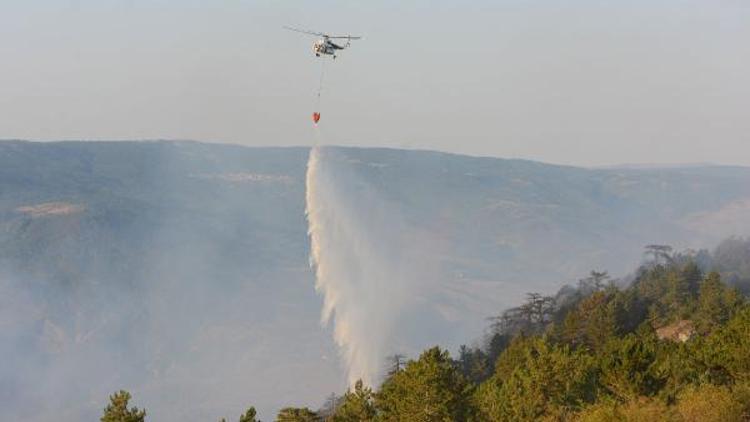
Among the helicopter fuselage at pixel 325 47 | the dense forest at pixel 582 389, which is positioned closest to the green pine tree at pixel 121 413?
the dense forest at pixel 582 389

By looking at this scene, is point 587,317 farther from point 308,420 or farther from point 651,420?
point 651,420

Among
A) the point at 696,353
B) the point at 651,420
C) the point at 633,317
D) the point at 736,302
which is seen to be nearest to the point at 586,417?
the point at 651,420

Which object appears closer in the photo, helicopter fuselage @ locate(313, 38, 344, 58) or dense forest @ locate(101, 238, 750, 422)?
dense forest @ locate(101, 238, 750, 422)

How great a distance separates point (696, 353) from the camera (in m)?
68.4

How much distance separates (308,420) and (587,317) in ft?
152

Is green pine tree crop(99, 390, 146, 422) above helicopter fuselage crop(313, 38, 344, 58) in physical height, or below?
below

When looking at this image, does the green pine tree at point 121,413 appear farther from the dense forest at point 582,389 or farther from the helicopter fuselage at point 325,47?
the helicopter fuselage at point 325,47

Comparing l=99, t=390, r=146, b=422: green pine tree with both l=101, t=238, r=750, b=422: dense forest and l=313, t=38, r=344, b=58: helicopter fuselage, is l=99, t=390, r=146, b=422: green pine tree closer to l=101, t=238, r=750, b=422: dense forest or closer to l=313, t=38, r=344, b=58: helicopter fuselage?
l=101, t=238, r=750, b=422: dense forest

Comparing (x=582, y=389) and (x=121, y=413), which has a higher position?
(x=582, y=389)

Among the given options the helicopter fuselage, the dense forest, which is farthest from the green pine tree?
the helicopter fuselage

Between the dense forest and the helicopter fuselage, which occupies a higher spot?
the helicopter fuselage

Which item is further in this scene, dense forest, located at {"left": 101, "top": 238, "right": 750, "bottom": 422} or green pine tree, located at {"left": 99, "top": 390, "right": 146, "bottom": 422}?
green pine tree, located at {"left": 99, "top": 390, "right": 146, "bottom": 422}

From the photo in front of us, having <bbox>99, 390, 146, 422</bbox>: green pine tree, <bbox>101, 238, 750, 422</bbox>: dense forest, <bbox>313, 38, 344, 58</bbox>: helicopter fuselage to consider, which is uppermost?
<bbox>313, 38, 344, 58</bbox>: helicopter fuselage

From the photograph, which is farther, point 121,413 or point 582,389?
point 582,389
